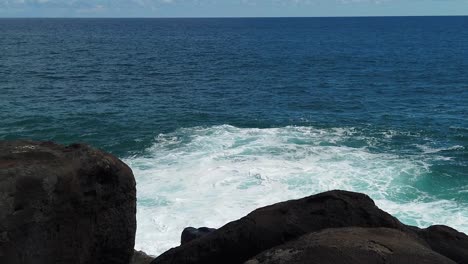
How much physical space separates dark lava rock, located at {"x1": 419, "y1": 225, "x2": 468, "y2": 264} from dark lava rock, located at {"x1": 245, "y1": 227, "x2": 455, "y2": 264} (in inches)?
61.7

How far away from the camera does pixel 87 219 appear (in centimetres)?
1027

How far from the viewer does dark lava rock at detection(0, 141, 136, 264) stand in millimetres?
9148

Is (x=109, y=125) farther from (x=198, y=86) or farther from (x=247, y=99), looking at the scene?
(x=198, y=86)

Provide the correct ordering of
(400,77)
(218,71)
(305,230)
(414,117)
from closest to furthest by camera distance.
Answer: (305,230)
(414,117)
(400,77)
(218,71)

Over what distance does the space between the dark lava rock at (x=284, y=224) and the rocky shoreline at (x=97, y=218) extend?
2 cm

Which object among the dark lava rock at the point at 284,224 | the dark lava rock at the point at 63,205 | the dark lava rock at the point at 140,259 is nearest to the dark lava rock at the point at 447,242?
the dark lava rock at the point at 284,224

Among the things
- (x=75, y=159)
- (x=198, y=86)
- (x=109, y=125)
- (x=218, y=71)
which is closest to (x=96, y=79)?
(x=198, y=86)

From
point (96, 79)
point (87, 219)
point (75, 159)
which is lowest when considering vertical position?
Result: point (96, 79)

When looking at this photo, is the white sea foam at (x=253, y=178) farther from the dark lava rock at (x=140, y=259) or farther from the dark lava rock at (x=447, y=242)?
the dark lava rock at (x=447, y=242)

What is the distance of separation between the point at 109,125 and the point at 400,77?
43.7 m

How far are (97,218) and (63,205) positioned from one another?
32.5 inches

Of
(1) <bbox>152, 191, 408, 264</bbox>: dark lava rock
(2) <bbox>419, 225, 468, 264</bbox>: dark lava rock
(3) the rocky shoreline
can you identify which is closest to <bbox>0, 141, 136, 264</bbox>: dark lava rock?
(3) the rocky shoreline

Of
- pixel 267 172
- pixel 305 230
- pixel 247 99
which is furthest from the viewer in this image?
pixel 247 99

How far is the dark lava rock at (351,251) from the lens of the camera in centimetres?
702
